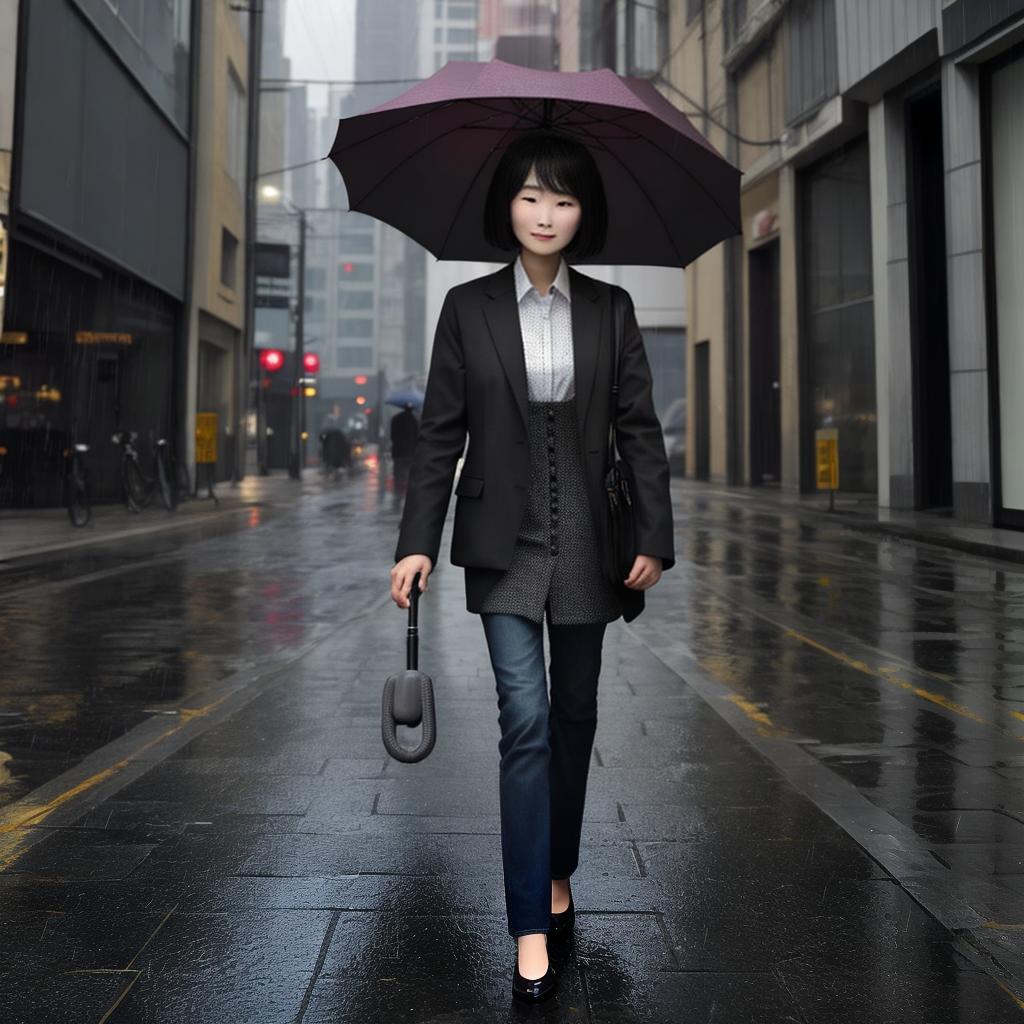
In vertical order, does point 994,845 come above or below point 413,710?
below

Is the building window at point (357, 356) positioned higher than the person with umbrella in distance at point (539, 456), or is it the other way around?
the building window at point (357, 356)

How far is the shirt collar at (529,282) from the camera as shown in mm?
3027

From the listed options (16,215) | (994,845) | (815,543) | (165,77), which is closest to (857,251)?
(815,543)

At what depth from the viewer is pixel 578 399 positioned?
9.73 ft

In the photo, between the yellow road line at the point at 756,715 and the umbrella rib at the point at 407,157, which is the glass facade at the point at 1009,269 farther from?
the umbrella rib at the point at 407,157

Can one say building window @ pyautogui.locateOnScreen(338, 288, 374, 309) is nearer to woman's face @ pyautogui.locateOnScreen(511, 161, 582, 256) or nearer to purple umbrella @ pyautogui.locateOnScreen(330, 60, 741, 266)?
purple umbrella @ pyautogui.locateOnScreen(330, 60, 741, 266)

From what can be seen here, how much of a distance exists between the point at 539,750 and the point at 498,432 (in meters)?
0.75

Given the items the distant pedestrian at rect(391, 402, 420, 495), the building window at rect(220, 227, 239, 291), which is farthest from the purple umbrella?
the building window at rect(220, 227, 239, 291)

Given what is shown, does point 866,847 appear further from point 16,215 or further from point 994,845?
point 16,215

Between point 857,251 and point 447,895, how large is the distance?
2546 cm

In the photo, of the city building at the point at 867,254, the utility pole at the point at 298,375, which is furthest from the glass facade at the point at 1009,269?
the utility pole at the point at 298,375

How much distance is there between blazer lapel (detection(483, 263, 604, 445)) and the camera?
2.93m

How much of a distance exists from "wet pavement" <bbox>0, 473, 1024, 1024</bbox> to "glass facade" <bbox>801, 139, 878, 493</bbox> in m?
Result: 18.7

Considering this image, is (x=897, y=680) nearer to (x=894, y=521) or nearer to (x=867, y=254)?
(x=894, y=521)
